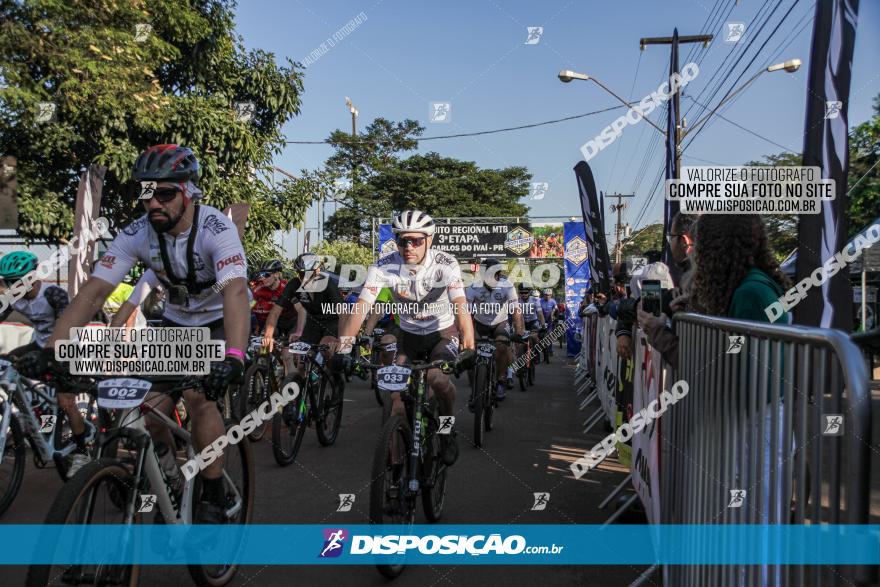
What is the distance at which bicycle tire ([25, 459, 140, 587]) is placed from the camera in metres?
2.39

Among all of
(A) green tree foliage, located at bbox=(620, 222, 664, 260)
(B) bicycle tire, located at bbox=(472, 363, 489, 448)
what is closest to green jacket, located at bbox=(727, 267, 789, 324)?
(B) bicycle tire, located at bbox=(472, 363, 489, 448)

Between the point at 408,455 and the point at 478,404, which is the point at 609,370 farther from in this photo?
the point at 408,455

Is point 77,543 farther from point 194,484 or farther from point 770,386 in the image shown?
point 770,386

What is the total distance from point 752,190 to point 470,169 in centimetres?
4630

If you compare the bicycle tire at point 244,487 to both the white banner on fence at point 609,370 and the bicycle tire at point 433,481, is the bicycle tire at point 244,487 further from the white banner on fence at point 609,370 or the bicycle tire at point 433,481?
the white banner on fence at point 609,370

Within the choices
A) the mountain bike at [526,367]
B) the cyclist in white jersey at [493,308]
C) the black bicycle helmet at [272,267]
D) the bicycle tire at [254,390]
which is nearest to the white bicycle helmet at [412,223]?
the bicycle tire at [254,390]

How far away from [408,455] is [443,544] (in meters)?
0.72

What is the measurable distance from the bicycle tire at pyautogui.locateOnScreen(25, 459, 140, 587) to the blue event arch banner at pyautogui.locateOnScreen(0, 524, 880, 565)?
1.3 inches

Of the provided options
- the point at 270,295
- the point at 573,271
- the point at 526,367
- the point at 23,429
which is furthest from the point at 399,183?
the point at 23,429

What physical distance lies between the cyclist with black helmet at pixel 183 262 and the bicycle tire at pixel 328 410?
3713mm

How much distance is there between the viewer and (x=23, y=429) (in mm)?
5250

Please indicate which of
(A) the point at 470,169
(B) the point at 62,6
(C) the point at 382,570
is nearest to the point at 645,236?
(A) the point at 470,169

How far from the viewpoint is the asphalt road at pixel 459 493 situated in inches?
154

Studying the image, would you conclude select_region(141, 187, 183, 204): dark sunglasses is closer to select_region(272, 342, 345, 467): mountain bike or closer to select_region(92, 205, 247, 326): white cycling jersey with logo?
select_region(92, 205, 247, 326): white cycling jersey with logo
